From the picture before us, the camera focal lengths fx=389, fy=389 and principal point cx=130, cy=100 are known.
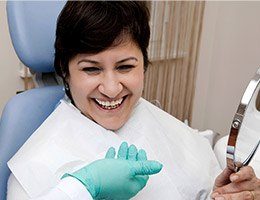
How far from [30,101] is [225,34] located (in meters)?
1.53

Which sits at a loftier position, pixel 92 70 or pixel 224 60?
pixel 92 70

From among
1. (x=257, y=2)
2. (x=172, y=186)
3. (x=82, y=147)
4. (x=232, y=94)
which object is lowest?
(x=232, y=94)

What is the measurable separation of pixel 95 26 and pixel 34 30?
0.24 m

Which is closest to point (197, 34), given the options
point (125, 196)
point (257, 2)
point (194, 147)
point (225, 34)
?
point (225, 34)

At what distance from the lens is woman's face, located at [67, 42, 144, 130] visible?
109cm

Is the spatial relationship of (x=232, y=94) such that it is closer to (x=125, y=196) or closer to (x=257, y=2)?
(x=257, y=2)

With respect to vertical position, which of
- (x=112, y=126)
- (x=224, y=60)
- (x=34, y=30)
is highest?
(x=34, y=30)

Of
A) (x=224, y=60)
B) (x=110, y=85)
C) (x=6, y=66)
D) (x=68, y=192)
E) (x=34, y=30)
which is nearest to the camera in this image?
(x=68, y=192)

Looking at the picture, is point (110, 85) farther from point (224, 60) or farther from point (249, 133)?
point (224, 60)

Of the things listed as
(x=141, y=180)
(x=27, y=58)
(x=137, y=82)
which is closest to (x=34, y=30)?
(x=27, y=58)

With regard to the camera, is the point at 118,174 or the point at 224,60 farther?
the point at 224,60

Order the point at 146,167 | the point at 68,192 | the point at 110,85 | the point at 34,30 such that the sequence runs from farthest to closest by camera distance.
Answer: the point at 34,30 → the point at 110,85 → the point at 146,167 → the point at 68,192

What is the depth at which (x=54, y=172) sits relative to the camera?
1.03 m

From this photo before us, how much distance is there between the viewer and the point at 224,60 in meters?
2.45
